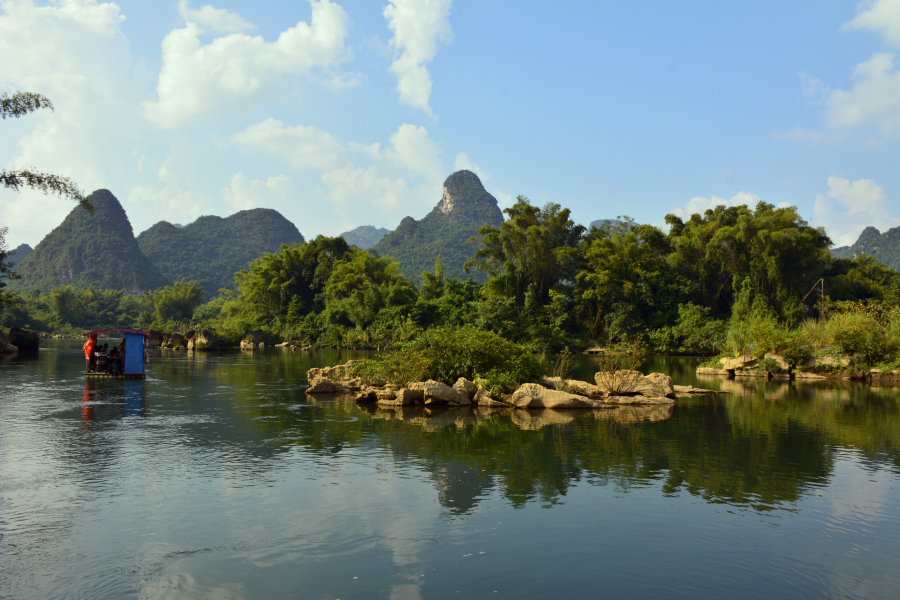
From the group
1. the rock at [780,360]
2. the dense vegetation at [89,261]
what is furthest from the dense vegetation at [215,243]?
the rock at [780,360]

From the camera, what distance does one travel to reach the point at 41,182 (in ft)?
69.5

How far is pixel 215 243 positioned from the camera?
140 metres

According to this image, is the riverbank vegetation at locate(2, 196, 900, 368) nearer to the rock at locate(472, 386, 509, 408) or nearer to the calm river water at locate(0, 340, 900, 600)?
the rock at locate(472, 386, 509, 408)

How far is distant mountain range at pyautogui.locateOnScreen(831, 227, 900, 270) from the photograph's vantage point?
96338 mm

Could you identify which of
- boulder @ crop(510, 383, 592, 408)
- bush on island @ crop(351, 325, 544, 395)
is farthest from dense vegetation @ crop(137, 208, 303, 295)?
boulder @ crop(510, 383, 592, 408)

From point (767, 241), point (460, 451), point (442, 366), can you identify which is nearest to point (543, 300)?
point (767, 241)

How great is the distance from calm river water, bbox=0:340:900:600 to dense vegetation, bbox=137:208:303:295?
119 m

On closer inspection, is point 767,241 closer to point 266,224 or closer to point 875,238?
point 875,238

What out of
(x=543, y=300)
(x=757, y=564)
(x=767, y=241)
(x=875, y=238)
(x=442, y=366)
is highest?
(x=875, y=238)

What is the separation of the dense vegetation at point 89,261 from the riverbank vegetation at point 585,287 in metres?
48.1

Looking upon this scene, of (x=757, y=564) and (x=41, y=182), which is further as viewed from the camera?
(x=41, y=182)

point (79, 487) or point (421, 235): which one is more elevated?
point (421, 235)

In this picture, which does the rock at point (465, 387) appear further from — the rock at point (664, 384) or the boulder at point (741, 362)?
the boulder at point (741, 362)

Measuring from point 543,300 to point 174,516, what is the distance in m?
46.3
